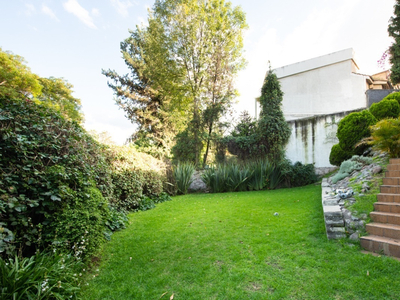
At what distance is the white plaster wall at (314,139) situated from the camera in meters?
9.42

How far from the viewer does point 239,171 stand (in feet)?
28.2

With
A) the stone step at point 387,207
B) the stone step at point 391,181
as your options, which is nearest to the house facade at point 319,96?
the stone step at point 391,181

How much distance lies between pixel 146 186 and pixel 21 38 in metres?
6.19

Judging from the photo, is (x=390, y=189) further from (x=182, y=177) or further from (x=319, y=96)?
(x=319, y=96)

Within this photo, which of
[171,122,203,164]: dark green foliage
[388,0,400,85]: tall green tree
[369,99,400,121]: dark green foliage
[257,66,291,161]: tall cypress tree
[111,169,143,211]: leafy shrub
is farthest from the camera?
[171,122,203,164]: dark green foliage

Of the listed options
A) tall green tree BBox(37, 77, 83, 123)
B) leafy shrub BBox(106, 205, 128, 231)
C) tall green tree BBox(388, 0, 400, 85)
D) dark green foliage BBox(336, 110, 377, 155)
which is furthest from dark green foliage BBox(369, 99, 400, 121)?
tall green tree BBox(37, 77, 83, 123)

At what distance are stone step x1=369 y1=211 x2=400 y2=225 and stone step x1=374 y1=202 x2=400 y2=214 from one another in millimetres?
120

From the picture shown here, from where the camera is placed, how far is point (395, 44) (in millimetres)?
10375

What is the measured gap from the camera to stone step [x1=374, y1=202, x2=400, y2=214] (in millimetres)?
3074

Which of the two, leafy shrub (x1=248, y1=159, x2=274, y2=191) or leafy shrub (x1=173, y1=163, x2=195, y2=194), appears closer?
leafy shrub (x1=248, y1=159, x2=274, y2=191)

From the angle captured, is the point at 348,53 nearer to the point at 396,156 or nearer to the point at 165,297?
the point at 396,156

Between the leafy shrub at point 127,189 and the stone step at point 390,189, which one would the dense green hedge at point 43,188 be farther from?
the stone step at point 390,189

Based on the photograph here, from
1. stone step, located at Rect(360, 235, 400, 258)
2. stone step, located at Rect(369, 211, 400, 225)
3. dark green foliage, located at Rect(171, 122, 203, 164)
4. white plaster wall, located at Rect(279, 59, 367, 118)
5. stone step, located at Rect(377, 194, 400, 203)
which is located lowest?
stone step, located at Rect(360, 235, 400, 258)

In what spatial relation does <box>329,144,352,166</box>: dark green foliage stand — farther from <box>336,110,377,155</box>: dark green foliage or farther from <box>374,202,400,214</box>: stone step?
<box>374,202,400,214</box>: stone step
